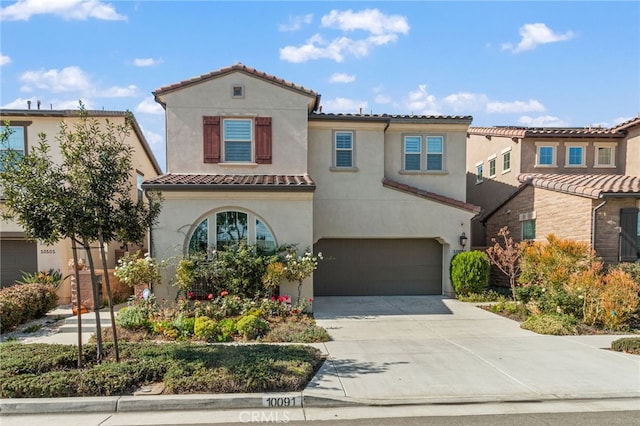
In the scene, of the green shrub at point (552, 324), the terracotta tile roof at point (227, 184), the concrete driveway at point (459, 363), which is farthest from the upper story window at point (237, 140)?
the green shrub at point (552, 324)

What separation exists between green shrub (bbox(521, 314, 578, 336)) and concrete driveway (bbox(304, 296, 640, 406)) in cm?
26

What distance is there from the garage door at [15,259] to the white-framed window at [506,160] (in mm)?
18138

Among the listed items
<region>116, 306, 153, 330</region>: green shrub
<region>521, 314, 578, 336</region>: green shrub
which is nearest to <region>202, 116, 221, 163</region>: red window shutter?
<region>116, 306, 153, 330</region>: green shrub

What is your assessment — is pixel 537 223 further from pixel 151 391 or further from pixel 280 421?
pixel 151 391

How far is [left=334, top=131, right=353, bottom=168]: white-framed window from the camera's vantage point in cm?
1331

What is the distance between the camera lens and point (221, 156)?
12.0 m

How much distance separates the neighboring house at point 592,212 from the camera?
36.5 ft

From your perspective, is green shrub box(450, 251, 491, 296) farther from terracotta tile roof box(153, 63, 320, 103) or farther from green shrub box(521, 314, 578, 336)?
terracotta tile roof box(153, 63, 320, 103)

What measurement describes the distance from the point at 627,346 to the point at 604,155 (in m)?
12.2

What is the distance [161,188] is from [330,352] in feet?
21.0

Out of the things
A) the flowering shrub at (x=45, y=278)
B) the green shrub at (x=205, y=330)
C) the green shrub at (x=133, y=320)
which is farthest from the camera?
the flowering shrub at (x=45, y=278)

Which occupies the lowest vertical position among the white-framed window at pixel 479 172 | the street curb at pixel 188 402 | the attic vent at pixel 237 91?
the street curb at pixel 188 402

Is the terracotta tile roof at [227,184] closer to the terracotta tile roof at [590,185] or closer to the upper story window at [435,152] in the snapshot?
the upper story window at [435,152]

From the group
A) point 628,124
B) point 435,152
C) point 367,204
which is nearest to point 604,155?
point 628,124
